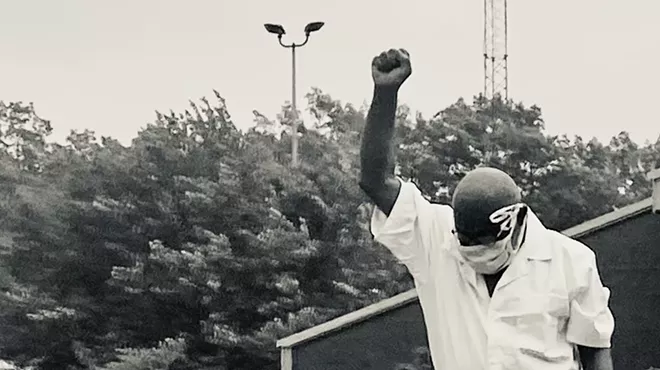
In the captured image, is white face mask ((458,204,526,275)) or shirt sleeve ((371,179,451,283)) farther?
shirt sleeve ((371,179,451,283))

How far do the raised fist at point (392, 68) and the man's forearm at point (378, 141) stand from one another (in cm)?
3

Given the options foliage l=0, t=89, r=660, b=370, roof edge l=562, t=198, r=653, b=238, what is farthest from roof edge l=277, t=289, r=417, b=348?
foliage l=0, t=89, r=660, b=370

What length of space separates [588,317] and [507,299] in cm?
17

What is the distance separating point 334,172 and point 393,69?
17799 mm

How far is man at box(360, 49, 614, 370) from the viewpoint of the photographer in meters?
2.64

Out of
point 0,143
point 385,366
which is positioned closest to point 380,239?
point 385,366

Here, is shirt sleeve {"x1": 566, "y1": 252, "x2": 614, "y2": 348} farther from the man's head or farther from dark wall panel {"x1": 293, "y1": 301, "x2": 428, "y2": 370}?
dark wall panel {"x1": 293, "y1": 301, "x2": 428, "y2": 370}

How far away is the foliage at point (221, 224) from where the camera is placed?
19156mm


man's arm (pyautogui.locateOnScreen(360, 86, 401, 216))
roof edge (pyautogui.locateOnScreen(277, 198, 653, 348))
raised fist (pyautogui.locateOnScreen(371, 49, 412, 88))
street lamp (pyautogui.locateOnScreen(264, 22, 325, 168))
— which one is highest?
street lamp (pyautogui.locateOnScreen(264, 22, 325, 168))

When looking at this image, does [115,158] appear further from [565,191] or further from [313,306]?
[565,191]

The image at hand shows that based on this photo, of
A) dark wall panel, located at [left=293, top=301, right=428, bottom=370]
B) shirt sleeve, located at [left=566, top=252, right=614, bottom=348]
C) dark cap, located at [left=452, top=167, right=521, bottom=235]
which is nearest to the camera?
dark cap, located at [left=452, top=167, right=521, bottom=235]

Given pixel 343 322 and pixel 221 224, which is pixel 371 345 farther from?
pixel 221 224

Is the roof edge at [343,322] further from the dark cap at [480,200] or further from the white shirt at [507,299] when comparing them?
the dark cap at [480,200]

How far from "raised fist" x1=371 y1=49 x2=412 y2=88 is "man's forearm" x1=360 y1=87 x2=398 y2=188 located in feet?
0.11
